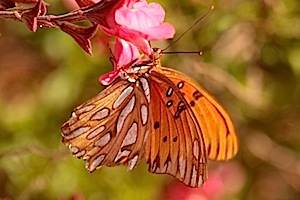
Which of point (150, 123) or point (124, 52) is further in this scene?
point (150, 123)

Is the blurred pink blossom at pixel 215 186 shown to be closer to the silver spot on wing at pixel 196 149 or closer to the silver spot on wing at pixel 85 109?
the silver spot on wing at pixel 196 149

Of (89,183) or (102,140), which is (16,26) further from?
(102,140)

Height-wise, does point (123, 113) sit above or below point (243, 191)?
above

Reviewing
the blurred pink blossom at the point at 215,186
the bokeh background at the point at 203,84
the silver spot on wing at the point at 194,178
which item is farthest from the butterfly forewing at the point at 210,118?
the blurred pink blossom at the point at 215,186

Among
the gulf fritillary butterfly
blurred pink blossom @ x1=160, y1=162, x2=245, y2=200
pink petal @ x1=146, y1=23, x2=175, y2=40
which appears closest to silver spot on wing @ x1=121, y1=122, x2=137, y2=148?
the gulf fritillary butterfly

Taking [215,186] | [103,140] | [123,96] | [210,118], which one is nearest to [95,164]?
[103,140]

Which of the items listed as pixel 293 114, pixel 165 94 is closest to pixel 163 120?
pixel 165 94

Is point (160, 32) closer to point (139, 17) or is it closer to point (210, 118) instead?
point (139, 17)

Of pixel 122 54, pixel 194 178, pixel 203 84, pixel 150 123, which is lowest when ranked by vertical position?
pixel 203 84
